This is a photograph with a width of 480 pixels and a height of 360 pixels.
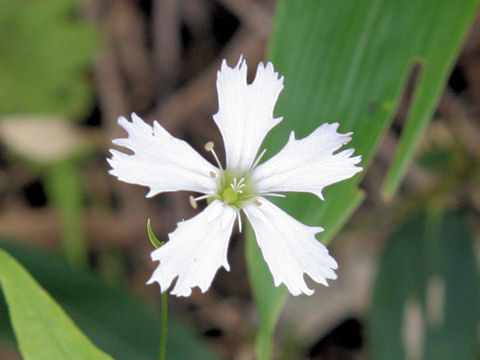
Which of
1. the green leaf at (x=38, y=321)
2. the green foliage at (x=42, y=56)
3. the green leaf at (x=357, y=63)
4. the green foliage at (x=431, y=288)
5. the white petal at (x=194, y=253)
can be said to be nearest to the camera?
the white petal at (x=194, y=253)

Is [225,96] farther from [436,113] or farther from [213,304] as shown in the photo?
[436,113]

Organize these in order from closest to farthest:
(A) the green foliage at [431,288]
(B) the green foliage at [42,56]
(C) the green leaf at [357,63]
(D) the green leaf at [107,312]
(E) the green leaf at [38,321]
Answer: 1. (E) the green leaf at [38,321]
2. (C) the green leaf at [357,63]
3. (D) the green leaf at [107,312]
4. (A) the green foliage at [431,288]
5. (B) the green foliage at [42,56]

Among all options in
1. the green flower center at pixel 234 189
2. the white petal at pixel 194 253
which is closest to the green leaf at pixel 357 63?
the green flower center at pixel 234 189

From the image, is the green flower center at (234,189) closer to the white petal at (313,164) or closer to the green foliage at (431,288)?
the white petal at (313,164)

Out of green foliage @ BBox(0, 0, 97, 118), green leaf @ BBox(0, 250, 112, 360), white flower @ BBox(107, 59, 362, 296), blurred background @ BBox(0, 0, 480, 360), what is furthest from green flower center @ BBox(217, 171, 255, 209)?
green foliage @ BBox(0, 0, 97, 118)

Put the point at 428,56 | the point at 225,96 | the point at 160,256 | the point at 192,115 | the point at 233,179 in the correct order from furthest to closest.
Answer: the point at 192,115, the point at 428,56, the point at 233,179, the point at 225,96, the point at 160,256

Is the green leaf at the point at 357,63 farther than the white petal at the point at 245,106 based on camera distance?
Yes

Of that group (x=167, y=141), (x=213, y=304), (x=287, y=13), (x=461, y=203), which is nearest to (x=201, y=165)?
(x=167, y=141)

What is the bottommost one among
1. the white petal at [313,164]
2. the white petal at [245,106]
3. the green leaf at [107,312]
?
the white petal at [313,164]
